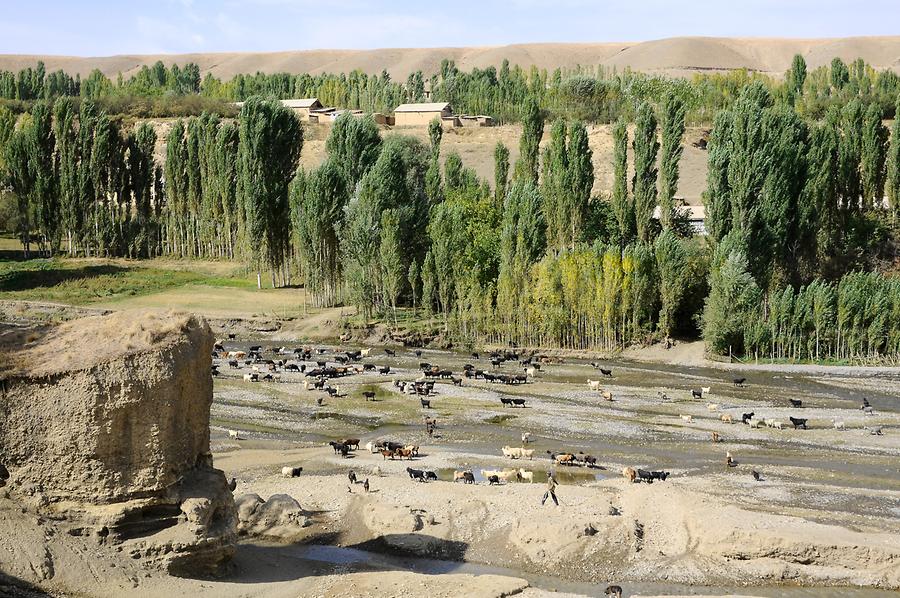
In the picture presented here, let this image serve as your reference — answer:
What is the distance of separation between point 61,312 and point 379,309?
846 inches

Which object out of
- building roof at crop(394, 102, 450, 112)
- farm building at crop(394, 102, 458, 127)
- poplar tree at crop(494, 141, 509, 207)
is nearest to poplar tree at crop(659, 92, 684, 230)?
poplar tree at crop(494, 141, 509, 207)

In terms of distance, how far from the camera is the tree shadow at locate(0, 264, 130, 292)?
74.8 meters

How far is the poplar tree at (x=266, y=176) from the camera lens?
73250 millimetres

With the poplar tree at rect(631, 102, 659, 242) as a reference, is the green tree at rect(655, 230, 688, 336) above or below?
below

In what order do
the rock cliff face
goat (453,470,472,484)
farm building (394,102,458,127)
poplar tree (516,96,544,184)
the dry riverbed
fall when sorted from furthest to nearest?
farm building (394,102,458,127) → poplar tree (516,96,544,184) → goat (453,470,472,484) → the dry riverbed → the rock cliff face

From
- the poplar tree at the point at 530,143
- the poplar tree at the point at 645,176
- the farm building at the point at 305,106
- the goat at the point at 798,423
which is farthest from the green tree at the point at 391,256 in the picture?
the farm building at the point at 305,106

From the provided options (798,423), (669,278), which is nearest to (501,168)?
(669,278)

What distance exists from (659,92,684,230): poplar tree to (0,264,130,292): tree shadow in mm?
41641

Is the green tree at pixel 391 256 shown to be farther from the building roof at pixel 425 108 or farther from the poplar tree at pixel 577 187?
the building roof at pixel 425 108

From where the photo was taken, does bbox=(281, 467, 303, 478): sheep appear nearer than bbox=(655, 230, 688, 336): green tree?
Yes

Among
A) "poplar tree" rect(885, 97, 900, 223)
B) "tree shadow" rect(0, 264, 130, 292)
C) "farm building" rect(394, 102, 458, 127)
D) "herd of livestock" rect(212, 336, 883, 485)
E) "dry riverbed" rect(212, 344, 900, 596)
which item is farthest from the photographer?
"farm building" rect(394, 102, 458, 127)

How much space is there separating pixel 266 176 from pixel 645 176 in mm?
27184

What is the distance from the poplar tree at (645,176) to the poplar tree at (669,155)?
679 millimetres

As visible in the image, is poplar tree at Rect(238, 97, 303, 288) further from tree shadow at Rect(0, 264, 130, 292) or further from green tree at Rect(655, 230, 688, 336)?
green tree at Rect(655, 230, 688, 336)
